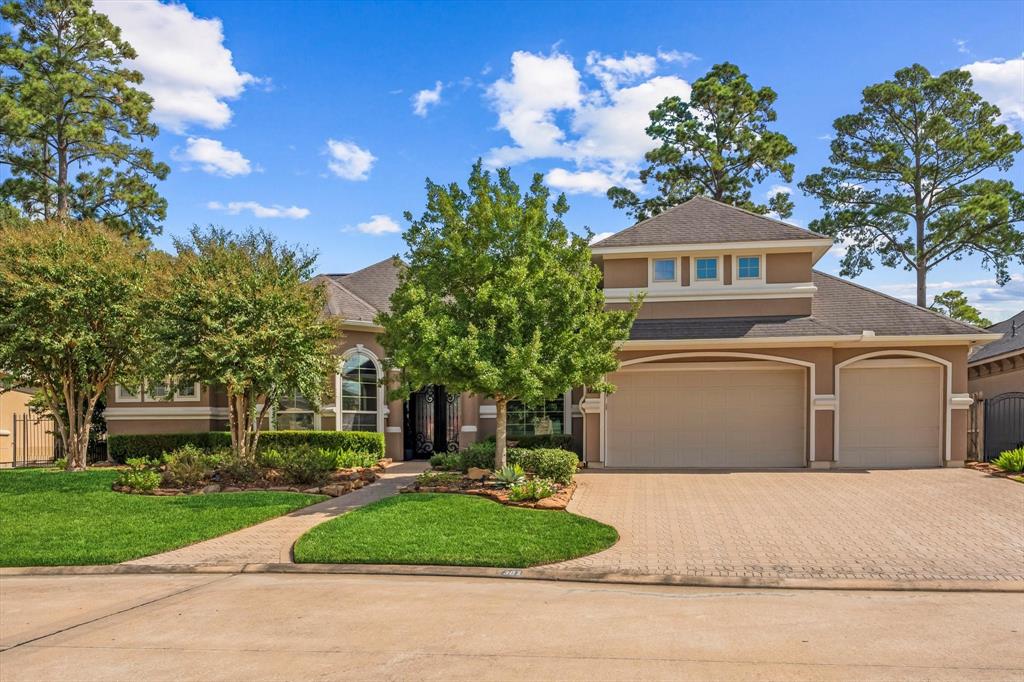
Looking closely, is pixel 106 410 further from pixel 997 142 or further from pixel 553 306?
pixel 997 142

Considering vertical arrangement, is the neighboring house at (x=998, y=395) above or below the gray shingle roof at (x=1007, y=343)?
below

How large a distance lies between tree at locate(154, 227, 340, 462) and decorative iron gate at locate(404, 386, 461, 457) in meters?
5.54

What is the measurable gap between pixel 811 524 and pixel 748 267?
8561mm

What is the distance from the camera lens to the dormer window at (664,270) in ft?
57.6

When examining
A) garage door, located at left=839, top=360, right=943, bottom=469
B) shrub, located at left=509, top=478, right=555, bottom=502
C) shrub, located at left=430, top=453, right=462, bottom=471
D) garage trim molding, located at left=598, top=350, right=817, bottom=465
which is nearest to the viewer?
shrub, located at left=509, top=478, right=555, bottom=502

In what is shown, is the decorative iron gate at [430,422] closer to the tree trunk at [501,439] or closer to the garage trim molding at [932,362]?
the tree trunk at [501,439]

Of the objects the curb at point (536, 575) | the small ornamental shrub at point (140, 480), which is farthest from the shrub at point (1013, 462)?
the small ornamental shrub at point (140, 480)

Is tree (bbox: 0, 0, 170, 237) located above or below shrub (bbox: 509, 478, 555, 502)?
above

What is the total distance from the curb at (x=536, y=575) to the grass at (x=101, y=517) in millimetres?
429

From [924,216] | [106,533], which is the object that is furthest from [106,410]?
[924,216]

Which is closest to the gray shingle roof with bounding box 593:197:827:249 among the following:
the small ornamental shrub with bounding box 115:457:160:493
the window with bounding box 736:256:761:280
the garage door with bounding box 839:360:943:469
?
the window with bounding box 736:256:761:280

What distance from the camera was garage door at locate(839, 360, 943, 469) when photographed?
16.4 m

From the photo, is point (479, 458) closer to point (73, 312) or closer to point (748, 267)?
point (748, 267)

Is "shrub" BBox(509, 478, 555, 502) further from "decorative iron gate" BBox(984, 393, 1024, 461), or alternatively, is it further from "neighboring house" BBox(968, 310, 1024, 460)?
"decorative iron gate" BBox(984, 393, 1024, 461)
